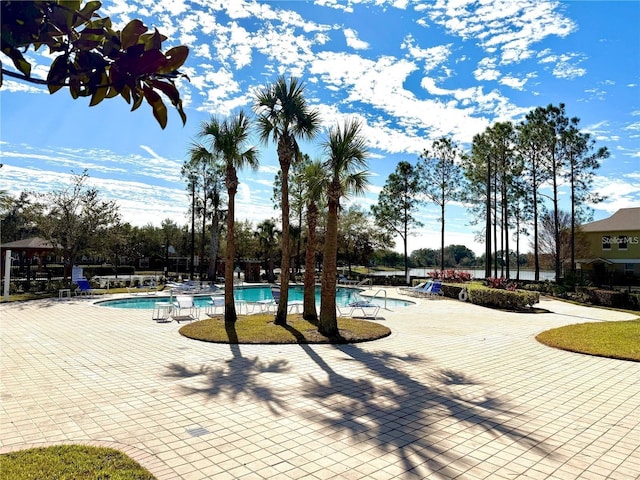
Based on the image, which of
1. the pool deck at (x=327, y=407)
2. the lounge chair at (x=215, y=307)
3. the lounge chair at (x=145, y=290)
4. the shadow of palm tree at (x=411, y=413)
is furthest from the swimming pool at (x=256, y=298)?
the shadow of palm tree at (x=411, y=413)

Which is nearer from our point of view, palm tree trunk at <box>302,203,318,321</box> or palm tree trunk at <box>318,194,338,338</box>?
palm tree trunk at <box>318,194,338,338</box>

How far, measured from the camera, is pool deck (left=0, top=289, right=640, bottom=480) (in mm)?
3990

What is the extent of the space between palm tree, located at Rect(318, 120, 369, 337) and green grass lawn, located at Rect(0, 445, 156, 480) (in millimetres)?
7118

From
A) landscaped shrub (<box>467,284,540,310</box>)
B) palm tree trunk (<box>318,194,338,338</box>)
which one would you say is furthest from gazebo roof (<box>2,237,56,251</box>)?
landscaped shrub (<box>467,284,540,310</box>)

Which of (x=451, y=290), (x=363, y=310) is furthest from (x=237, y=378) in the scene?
(x=451, y=290)

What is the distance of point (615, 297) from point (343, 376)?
1871 centimetres

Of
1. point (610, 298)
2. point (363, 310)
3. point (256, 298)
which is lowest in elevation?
point (256, 298)

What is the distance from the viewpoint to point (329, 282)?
10.9 metres

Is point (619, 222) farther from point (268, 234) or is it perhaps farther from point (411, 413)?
point (411, 413)

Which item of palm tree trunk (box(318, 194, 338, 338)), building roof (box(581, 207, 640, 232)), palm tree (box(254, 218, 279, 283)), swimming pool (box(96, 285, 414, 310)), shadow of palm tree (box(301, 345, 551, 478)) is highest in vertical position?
building roof (box(581, 207, 640, 232))

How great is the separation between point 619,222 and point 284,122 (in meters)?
34.7

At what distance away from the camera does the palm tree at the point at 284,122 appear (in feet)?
37.3

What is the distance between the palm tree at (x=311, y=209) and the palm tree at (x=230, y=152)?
195 centimetres

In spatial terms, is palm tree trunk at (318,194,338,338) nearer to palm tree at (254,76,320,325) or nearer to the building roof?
palm tree at (254,76,320,325)
